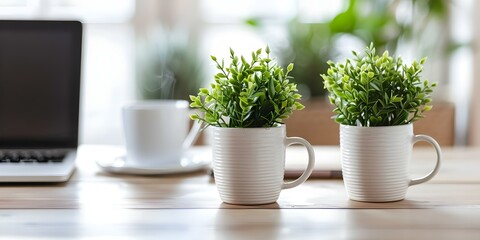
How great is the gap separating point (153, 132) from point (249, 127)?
354mm

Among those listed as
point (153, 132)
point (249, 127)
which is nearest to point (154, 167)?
point (153, 132)

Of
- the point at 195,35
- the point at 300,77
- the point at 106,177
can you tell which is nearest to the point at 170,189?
the point at 106,177

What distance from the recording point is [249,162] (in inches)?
35.5

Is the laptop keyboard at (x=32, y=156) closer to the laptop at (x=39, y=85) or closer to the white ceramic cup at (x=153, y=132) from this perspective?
the laptop at (x=39, y=85)

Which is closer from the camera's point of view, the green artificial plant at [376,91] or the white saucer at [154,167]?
the green artificial plant at [376,91]

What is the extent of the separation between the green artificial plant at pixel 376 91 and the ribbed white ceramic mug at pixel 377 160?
22 millimetres

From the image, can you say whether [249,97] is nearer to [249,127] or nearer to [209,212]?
[249,127]

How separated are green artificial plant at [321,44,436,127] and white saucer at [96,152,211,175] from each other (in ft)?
1.16

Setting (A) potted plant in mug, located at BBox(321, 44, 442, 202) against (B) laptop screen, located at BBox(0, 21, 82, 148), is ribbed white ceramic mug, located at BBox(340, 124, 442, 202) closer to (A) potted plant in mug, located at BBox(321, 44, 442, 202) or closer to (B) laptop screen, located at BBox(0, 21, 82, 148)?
(A) potted plant in mug, located at BBox(321, 44, 442, 202)

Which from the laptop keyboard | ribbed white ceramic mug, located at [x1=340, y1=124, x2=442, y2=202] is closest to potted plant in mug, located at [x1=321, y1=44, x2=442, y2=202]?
ribbed white ceramic mug, located at [x1=340, y1=124, x2=442, y2=202]

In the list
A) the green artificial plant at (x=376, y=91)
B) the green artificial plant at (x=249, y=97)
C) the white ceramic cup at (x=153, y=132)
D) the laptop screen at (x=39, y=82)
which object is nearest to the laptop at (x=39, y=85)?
the laptop screen at (x=39, y=82)

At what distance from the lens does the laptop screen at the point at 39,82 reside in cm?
131

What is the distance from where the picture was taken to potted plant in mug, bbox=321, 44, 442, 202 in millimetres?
918

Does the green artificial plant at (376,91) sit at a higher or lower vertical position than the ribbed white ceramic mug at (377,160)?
higher
